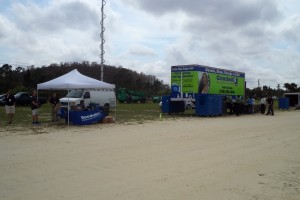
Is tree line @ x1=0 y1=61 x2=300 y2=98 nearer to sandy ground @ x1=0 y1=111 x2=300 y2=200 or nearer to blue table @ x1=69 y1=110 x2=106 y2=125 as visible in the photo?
blue table @ x1=69 y1=110 x2=106 y2=125

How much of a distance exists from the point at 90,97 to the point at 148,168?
2272 centimetres

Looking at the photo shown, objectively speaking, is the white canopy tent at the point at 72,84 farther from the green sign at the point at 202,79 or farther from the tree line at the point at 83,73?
the tree line at the point at 83,73

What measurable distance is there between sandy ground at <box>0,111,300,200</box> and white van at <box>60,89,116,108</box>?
1500cm

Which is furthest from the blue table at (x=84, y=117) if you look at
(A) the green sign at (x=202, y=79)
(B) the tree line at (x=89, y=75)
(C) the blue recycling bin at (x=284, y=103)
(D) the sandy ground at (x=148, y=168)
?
(B) the tree line at (x=89, y=75)

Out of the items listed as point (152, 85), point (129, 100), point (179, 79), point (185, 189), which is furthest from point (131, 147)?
point (152, 85)

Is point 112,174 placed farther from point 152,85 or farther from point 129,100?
point 152,85

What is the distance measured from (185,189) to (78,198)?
72.6 inches

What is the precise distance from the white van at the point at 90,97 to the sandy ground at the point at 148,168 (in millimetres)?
14998

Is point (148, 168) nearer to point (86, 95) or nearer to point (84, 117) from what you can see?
point (84, 117)

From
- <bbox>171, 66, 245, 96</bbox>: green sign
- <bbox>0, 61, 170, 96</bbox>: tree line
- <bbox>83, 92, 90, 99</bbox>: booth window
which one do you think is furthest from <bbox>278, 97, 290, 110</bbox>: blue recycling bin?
<bbox>0, 61, 170, 96</bbox>: tree line

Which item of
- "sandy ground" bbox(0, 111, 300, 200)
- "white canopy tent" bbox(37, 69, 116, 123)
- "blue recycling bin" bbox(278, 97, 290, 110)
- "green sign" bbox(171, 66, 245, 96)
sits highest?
"green sign" bbox(171, 66, 245, 96)

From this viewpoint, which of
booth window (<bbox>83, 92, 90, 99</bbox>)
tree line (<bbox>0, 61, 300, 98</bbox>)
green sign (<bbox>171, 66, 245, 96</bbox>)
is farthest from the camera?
tree line (<bbox>0, 61, 300, 98</bbox>)

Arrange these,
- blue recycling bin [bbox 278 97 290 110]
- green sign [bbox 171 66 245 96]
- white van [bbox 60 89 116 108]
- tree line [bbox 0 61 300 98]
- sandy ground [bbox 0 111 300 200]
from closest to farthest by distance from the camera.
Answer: sandy ground [bbox 0 111 300 200] → green sign [bbox 171 66 245 96] → white van [bbox 60 89 116 108] → blue recycling bin [bbox 278 97 290 110] → tree line [bbox 0 61 300 98]

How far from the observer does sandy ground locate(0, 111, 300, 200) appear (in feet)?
19.5
